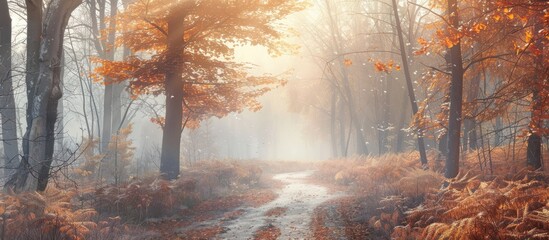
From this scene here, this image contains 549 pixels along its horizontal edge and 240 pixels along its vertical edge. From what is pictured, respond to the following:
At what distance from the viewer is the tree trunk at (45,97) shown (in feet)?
29.9

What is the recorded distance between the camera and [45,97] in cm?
926

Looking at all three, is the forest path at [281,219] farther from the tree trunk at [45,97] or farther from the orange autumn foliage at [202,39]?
the tree trunk at [45,97]

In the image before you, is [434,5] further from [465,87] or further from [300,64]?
[300,64]

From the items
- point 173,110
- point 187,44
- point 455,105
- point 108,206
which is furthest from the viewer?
point 173,110

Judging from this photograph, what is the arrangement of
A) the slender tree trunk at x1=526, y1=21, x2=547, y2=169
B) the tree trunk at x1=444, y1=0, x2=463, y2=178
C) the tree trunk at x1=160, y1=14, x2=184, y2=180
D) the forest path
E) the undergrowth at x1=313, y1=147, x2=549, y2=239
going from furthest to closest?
1. the tree trunk at x1=160, y1=14, x2=184, y2=180
2. the slender tree trunk at x1=526, y1=21, x2=547, y2=169
3. the tree trunk at x1=444, y1=0, x2=463, y2=178
4. the forest path
5. the undergrowth at x1=313, y1=147, x2=549, y2=239

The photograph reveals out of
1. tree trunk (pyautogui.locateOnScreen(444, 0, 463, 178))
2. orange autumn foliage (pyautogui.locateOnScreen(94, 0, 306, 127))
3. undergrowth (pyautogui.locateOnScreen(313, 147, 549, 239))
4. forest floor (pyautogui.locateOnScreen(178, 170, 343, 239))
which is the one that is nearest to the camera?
undergrowth (pyautogui.locateOnScreen(313, 147, 549, 239))

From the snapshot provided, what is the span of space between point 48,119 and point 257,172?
15.1 m

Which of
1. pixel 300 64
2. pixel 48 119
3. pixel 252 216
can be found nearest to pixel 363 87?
pixel 300 64

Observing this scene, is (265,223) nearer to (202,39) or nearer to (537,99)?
(202,39)

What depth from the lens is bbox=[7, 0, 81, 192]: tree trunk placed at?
359 inches

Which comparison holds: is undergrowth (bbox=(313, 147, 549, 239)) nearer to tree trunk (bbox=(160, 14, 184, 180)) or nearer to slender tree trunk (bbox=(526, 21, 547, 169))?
slender tree trunk (bbox=(526, 21, 547, 169))

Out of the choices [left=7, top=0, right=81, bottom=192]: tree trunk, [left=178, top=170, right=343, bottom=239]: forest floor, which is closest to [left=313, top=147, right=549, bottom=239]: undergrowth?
[left=178, top=170, right=343, bottom=239]: forest floor

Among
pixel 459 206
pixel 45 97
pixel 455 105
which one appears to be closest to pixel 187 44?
pixel 45 97

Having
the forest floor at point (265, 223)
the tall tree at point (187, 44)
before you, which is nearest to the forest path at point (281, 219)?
the forest floor at point (265, 223)
